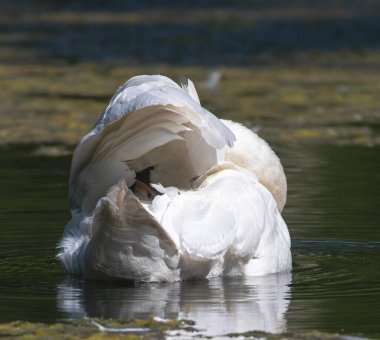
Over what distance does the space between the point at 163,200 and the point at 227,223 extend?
330mm

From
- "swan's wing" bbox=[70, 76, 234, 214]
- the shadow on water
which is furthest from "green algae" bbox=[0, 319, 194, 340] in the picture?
the shadow on water

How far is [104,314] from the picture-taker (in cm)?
573

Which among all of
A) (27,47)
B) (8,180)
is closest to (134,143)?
(8,180)

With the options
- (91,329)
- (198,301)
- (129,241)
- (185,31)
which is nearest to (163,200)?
(129,241)

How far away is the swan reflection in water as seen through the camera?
18.0 feet

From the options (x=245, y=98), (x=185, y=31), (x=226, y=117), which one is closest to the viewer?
(x=226, y=117)

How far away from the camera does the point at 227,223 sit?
627cm

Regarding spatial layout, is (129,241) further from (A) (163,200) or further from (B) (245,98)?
(B) (245,98)

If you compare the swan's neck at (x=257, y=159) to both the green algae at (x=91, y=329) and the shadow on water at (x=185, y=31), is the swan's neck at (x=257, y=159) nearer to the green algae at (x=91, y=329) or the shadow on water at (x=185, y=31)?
the green algae at (x=91, y=329)

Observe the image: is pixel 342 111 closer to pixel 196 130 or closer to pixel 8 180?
pixel 8 180

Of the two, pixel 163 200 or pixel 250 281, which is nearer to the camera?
pixel 163 200

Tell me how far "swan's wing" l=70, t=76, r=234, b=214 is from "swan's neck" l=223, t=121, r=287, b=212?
2.16ft

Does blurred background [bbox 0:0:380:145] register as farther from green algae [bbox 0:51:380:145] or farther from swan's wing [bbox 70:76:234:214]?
swan's wing [bbox 70:76:234:214]

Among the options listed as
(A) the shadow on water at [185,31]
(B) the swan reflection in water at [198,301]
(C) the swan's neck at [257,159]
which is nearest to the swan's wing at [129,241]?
(B) the swan reflection in water at [198,301]
